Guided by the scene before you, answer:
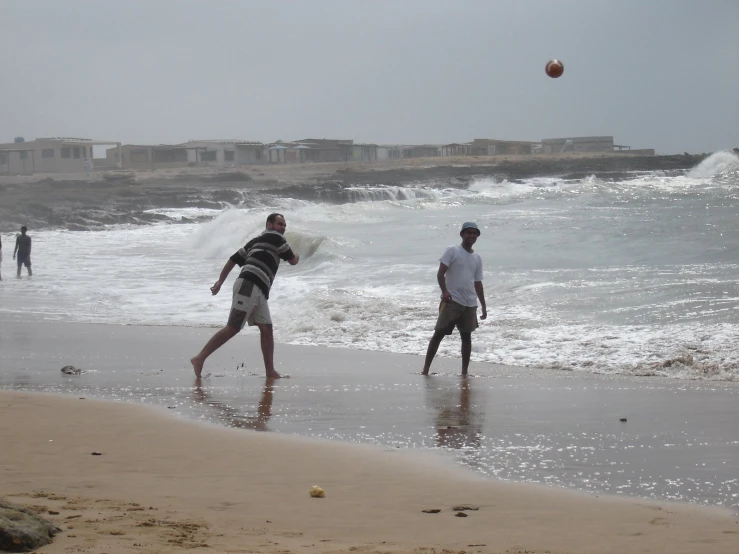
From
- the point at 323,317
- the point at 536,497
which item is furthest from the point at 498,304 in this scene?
the point at 536,497

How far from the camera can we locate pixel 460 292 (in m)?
9.29

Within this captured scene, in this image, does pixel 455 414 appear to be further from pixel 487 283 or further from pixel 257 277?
pixel 487 283

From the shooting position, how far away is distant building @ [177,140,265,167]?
89.1 metres

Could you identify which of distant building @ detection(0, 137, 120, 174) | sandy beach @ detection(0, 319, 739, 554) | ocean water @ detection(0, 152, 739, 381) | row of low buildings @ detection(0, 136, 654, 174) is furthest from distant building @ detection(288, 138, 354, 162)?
sandy beach @ detection(0, 319, 739, 554)

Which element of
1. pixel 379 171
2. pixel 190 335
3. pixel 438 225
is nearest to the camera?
pixel 190 335

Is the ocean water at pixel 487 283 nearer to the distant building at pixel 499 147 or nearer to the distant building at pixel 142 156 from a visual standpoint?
the distant building at pixel 142 156

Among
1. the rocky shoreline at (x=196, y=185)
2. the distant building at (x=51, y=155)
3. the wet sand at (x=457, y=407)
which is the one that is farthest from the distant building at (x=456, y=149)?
the wet sand at (x=457, y=407)

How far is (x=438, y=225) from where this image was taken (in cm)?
3388

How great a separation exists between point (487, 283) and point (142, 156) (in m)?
74.6

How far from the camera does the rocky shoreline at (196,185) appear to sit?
46312 mm

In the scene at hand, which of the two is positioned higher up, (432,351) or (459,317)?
(459,317)

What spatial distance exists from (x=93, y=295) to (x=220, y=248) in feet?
34.0

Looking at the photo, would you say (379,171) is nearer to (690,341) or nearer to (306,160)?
(306,160)

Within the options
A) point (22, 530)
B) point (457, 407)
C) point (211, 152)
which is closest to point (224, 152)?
point (211, 152)
